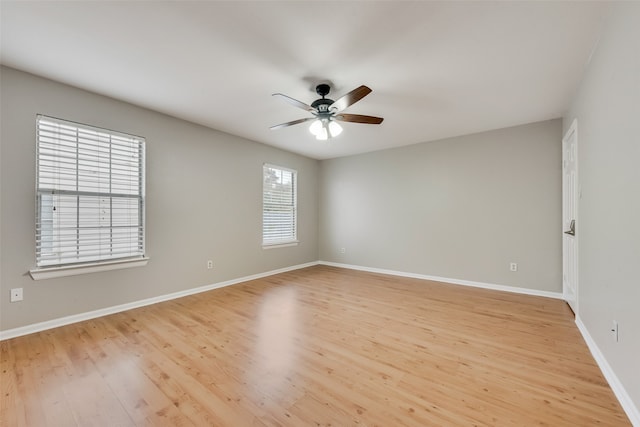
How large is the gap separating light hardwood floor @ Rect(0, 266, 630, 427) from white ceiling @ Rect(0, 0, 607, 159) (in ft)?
8.28

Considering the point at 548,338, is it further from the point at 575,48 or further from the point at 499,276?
the point at 575,48

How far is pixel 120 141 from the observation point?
322cm

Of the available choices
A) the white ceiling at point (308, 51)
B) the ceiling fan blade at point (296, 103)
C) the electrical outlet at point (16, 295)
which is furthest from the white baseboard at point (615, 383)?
the electrical outlet at point (16, 295)

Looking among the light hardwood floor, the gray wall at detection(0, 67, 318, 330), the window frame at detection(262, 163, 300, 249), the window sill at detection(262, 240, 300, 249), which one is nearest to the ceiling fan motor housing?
the gray wall at detection(0, 67, 318, 330)

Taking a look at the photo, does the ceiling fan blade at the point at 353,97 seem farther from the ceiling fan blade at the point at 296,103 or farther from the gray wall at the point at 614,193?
the gray wall at the point at 614,193

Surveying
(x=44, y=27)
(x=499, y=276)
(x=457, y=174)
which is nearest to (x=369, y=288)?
(x=499, y=276)

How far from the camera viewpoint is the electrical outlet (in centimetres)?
248

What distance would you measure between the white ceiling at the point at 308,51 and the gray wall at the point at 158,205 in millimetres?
302

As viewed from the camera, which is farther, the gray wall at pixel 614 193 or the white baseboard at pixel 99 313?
the white baseboard at pixel 99 313

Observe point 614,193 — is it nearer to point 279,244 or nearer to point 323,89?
point 323,89

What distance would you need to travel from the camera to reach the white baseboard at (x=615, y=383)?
143 centimetres

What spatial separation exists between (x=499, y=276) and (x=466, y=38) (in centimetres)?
357

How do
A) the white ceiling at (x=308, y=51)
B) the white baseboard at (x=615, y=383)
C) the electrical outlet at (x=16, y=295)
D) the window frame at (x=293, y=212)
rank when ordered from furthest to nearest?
the window frame at (x=293, y=212), the electrical outlet at (x=16, y=295), the white ceiling at (x=308, y=51), the white baseboard at (x=615, y=383)

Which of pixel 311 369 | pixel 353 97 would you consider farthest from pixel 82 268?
pixel 353 97
